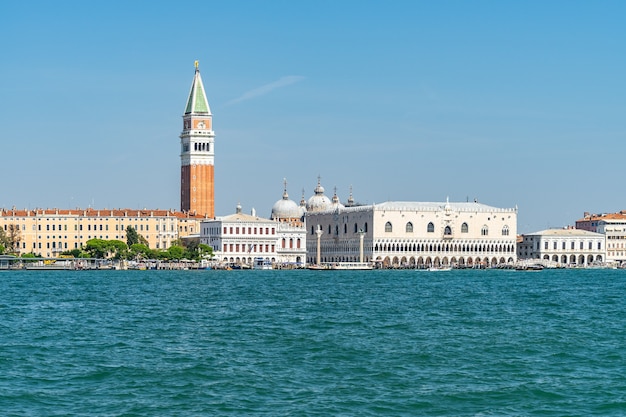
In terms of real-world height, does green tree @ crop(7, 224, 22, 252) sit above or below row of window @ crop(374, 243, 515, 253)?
above

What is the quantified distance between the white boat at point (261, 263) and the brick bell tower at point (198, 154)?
12.6m

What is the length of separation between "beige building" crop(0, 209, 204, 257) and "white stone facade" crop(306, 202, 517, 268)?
14457mm

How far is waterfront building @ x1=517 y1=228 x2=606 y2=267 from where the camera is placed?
105812 millimetres

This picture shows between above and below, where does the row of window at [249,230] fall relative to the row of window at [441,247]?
above

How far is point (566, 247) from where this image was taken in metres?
106

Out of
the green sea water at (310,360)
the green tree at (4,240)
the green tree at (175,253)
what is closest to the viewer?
the green sea water at (310,360)

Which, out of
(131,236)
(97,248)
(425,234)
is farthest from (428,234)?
(97,248)

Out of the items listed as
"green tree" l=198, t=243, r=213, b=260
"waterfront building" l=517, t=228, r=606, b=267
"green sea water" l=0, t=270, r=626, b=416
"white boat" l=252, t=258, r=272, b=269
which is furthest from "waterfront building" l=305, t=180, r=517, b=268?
"green sea water" l=0, t=270, r=626, b=416

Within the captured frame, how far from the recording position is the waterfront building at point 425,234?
98.9m

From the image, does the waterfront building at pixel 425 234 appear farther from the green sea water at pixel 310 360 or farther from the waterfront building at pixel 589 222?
the green sea water at pixel 310 360

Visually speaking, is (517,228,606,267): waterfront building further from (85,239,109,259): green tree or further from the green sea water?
the green sea water

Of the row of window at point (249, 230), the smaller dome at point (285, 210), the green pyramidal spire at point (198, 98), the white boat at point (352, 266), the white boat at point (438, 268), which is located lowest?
Answer: the white boat at point (438, 268)

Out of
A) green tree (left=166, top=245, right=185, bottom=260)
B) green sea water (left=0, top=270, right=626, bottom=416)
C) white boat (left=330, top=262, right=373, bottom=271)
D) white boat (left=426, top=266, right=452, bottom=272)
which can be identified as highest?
green tree (left=166, top=245, right=185, bottom=260)

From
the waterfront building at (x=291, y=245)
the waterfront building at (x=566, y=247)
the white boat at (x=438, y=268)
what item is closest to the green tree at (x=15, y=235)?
the waterfront building at (x=291, y=245)
